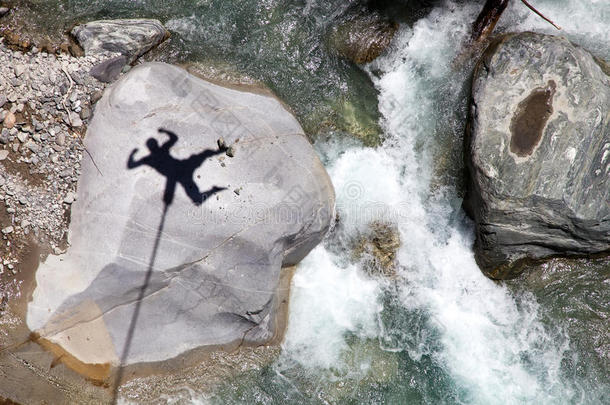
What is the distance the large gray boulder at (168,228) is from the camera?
19.6 ft

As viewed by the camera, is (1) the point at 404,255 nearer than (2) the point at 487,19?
Yes

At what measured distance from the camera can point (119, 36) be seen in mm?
6656

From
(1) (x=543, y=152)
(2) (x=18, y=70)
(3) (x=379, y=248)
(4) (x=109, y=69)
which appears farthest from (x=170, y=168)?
(1) (x=543, y=152)

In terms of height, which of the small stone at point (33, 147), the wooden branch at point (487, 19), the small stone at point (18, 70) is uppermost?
the wooden branch at point (487, 19)

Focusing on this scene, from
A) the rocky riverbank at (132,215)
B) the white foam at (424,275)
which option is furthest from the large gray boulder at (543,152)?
the rocky riverbank at (132,215)

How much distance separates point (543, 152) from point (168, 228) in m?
5.00

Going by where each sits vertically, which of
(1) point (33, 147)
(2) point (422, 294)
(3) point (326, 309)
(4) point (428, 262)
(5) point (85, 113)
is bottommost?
(3) point (326, 309)

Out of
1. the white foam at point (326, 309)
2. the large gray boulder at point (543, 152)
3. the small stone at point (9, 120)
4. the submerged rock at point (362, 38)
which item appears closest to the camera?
the large gray boulder at point (543, 152)

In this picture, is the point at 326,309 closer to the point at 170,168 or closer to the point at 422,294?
the point at 422,294

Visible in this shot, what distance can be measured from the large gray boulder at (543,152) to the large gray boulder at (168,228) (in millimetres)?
2521

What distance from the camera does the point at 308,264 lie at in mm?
6898

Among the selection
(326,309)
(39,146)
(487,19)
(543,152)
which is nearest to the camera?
(543,152)

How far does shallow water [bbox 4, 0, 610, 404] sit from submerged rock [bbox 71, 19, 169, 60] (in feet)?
0.94

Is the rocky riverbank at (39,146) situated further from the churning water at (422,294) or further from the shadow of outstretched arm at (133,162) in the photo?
the churning water at (422,294)
